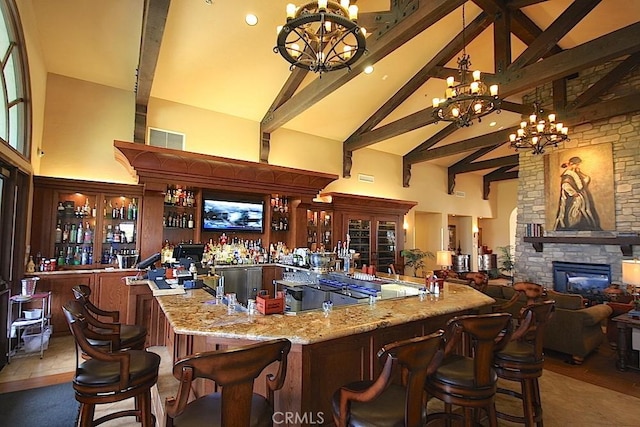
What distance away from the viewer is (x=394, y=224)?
9766 mm

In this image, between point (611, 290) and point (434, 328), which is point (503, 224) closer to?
point (611, 290)

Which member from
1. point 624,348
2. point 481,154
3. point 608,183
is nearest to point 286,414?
point 624,348

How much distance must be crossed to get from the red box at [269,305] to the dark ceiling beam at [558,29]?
17.9 feet

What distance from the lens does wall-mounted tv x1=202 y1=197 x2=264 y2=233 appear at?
6.69m

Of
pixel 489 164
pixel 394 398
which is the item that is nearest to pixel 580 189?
pixel 489 164

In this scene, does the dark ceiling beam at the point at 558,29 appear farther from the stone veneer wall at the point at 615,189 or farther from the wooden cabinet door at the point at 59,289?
the wooden cabinet door at the point at 59,289

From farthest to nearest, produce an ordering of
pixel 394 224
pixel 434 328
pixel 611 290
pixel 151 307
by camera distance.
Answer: pixel 394 224 < pixel 611 290 < pixel 151 307 < pixel 434 328

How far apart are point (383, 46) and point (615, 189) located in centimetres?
587

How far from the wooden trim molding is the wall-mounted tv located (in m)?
0.42

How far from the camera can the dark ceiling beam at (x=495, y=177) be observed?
1254cm

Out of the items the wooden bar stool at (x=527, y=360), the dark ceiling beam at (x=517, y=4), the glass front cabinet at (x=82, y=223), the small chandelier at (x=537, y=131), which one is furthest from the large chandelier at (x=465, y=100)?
the glass front cabinet at (x=82, y=223)

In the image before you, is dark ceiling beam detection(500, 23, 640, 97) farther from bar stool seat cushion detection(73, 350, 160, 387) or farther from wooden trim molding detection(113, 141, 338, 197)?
bar stool seat cushion detection(73, 350, 160, 387)

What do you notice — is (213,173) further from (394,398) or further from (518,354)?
(518,354)

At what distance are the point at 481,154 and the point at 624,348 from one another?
7953mm
